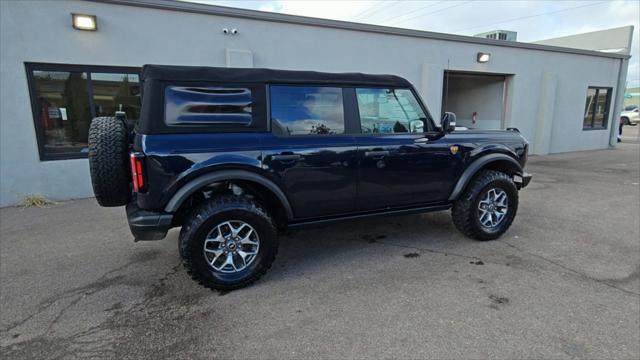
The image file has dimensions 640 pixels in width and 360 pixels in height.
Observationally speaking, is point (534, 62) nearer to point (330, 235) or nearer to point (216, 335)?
point (330, 235)

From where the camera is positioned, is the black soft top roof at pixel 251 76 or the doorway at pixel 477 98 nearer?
the black soft top roof at pixel 251 76

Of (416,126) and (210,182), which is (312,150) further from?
(416,126)

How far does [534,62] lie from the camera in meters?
11.0

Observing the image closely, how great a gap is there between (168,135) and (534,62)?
11.8 metres

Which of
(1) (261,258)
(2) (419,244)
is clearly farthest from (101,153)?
(2) (419,244)

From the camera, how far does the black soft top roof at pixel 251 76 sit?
10.0 ft

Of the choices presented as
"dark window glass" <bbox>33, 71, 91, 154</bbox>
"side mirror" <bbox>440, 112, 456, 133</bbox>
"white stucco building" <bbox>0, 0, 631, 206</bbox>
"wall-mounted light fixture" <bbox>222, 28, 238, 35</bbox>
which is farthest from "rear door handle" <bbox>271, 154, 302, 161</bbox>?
"dark window glass" <bbox>33, 71, 91, 154</bbox>

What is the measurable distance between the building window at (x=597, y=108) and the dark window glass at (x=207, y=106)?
1399cm

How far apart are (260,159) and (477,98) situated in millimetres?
11641

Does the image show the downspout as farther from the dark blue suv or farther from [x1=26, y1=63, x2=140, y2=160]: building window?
[x1=26, y1=63, x2=140, y2=160]: building window

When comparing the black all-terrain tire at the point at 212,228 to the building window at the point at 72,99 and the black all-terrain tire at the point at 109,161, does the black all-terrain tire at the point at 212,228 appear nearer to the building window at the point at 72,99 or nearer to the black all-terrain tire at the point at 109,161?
the black all-terrain tire at the point at 109,161

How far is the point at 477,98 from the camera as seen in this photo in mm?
12641

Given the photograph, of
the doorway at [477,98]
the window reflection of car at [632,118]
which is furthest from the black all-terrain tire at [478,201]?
the window reflection of car at [632,118]

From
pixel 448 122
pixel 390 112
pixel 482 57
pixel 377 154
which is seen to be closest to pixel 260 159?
pixel 377 154
